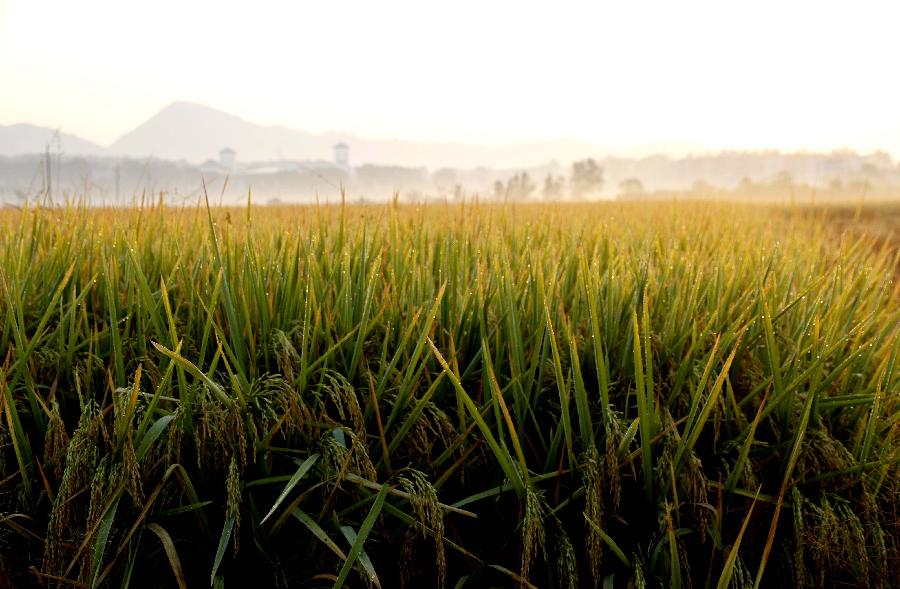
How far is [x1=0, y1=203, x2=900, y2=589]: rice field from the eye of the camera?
157cm

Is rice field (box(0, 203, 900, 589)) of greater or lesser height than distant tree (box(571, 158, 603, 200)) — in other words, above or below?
below

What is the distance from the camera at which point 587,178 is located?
6738 cm

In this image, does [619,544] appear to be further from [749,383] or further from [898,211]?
[898,211]

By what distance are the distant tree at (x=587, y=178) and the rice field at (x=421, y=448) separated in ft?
217

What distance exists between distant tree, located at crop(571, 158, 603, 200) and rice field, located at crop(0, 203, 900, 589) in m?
66.1

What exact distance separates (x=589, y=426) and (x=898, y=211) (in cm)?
1462

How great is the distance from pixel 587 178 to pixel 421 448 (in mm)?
68542

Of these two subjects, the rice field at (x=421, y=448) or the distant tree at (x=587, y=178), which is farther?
the distant tree at (x=587, y=178)

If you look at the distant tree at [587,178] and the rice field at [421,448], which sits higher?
the distant tree at [587,178]

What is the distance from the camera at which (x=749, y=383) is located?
7.07 feet

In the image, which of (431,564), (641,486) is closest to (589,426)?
(641,486)

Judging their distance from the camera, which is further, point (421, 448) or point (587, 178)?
point (587, 178)

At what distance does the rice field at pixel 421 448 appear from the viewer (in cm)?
157

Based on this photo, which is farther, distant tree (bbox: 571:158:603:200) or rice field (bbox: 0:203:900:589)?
distant tree (bbox: 571:158:603:200)
